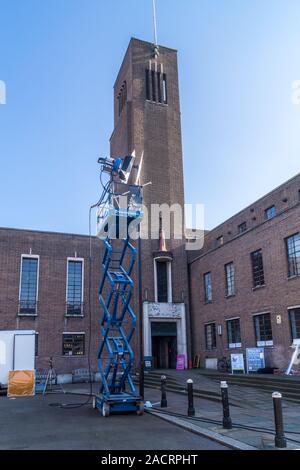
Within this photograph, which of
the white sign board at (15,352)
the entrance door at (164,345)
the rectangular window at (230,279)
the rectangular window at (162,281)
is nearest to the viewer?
the white sign board at (15,352)

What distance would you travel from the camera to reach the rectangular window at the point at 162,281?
1125 inches

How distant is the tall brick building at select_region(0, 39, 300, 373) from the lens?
21203 mm

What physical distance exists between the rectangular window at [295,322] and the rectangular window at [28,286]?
14772 millimetres

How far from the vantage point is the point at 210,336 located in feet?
87.4

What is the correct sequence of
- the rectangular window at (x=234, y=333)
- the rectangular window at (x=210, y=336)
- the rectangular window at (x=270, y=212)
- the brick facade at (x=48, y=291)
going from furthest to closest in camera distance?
the rectangular window at (x=210, y=336) → the rectangular window at (x=270, y=212) → the brick facade at (x=48, y=291) → the rectangular window at (x=234, y=333)

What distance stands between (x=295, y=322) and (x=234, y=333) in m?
5.48

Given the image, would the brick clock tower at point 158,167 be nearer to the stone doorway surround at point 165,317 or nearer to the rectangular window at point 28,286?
the stone doorway surround at point 165,317

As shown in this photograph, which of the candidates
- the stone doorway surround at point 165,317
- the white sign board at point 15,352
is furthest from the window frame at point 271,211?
the white sign board at point 15,352

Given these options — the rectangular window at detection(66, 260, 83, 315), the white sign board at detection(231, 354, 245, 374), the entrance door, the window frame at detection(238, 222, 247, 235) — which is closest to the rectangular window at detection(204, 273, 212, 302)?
the entrance door

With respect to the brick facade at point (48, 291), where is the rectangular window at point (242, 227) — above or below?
above

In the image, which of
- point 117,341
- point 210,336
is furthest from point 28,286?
point 117,341

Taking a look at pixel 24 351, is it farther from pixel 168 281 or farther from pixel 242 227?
pixel 242 227

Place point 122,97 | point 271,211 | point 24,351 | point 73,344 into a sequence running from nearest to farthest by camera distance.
Result: point 24,351 → point 271,211 → point 73,344 → point 122,97
